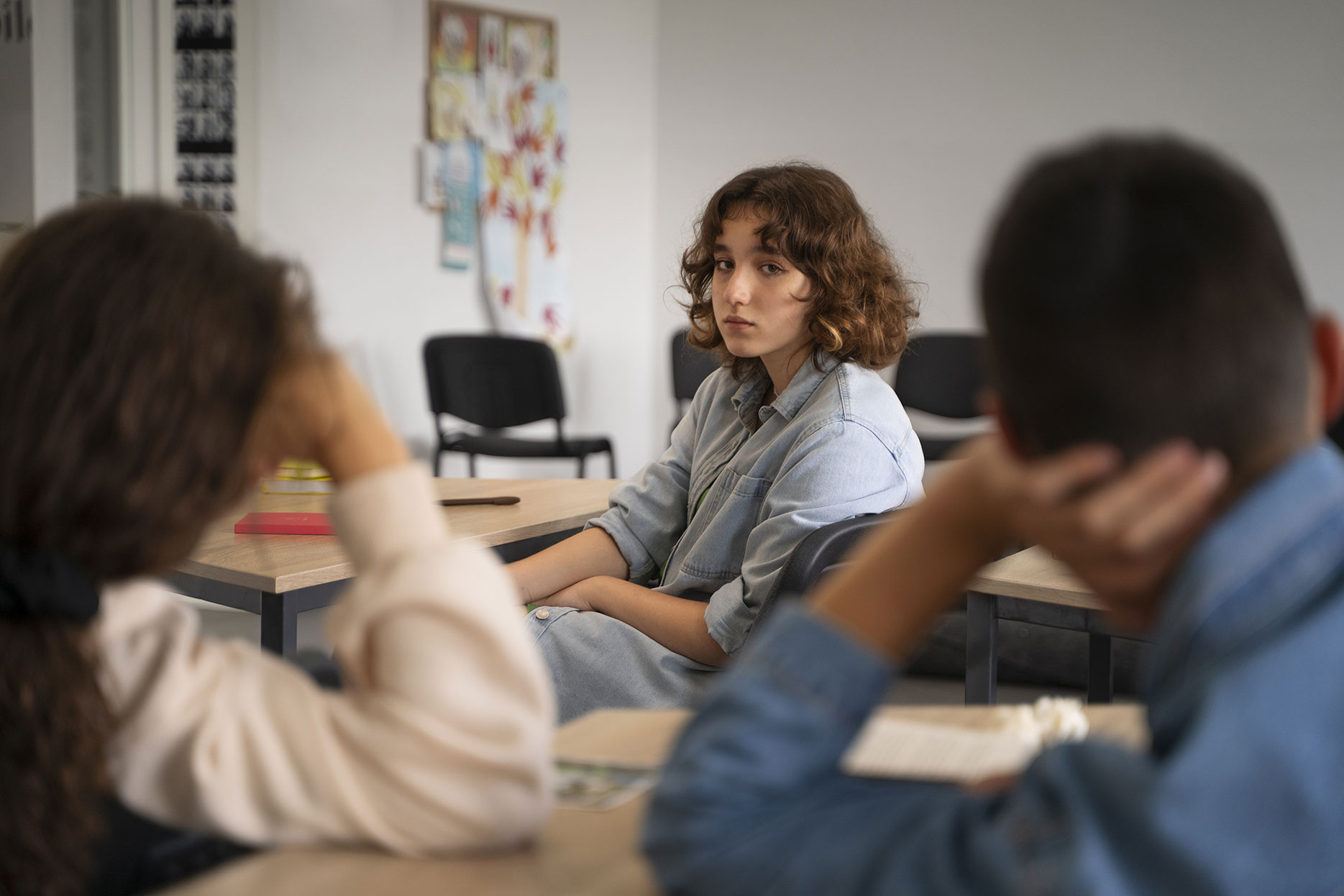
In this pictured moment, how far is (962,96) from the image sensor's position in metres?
5.39

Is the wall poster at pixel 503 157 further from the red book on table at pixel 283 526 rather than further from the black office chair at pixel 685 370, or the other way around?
the red book on table at pixel 283 526

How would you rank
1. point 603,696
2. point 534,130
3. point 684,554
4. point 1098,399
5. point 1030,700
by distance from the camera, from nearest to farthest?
point 1098,399 < point 603,696 < point 684,554 < point 1030,700 < point 534,130

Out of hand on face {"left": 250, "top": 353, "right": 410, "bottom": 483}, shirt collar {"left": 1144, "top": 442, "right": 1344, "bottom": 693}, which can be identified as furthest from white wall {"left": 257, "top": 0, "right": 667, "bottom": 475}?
shirt collar {"left": 1144, "top": 442, "right": 1344, "bottom": 693}

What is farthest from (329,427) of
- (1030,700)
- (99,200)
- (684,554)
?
(1030,700)

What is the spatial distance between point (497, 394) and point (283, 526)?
2.97 metres

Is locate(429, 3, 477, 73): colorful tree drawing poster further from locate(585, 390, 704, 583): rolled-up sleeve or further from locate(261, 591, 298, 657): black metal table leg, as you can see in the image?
locate(261, 591, 298, 657): black metal table leg

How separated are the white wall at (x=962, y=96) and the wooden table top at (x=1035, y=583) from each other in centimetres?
278

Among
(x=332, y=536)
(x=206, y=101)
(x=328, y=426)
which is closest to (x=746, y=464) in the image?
(x=332, y=536)

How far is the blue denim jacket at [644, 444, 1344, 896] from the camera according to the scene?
0.46m

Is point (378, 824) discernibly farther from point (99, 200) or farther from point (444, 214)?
point (444, 214)

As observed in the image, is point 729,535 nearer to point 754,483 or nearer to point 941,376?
point 754,483

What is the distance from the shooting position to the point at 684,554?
1989 mm

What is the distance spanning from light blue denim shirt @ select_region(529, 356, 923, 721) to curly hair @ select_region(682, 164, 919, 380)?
6cm

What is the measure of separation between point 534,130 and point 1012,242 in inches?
204
